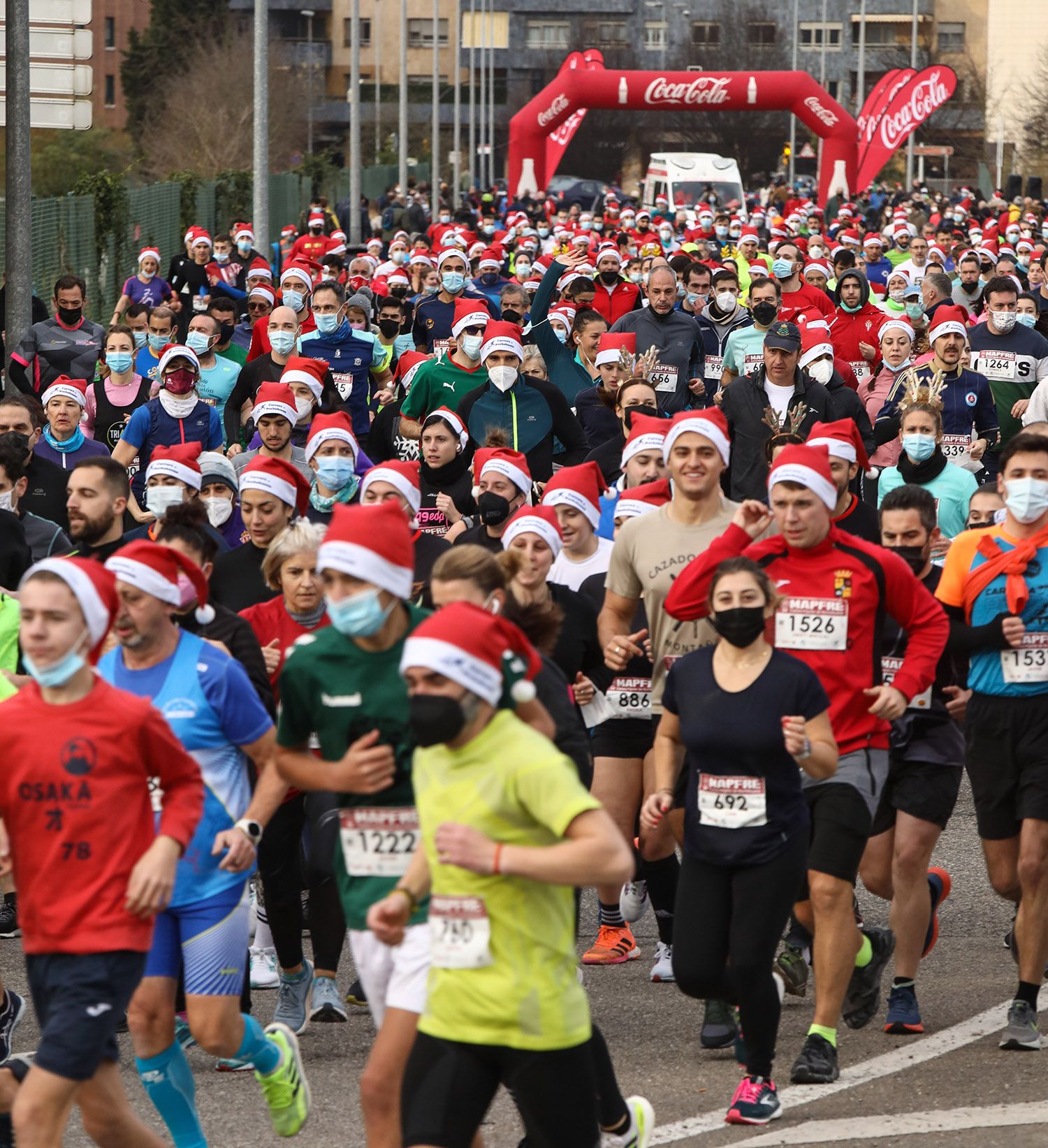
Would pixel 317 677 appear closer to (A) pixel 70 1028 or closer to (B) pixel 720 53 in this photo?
(A) pixel 70 1028

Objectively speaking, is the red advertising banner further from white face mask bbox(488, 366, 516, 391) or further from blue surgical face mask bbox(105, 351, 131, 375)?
white face mask bbox(488, 366, 516, 391)

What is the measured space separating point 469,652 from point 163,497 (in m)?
4.85

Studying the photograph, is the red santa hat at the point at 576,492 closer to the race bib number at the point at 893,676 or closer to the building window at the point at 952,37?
the race bib number at the point at 893,676

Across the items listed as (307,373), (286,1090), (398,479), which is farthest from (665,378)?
(286,1090)

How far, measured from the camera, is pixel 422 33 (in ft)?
400

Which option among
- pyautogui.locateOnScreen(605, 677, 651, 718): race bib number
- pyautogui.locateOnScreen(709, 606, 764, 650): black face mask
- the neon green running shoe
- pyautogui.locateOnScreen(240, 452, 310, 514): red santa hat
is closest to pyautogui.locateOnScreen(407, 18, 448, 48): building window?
pyautogui.locateOnScreen(240, 452, 310, 514): red santa hat

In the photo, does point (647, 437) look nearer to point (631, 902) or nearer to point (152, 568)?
point (631, 902)

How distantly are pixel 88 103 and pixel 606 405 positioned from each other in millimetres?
5458

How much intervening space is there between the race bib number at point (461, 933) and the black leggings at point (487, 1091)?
0.61 feet

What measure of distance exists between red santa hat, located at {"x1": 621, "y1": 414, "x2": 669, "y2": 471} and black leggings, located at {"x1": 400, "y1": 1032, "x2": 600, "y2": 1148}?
4700 millimetres

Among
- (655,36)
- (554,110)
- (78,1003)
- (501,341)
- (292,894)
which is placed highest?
(655,36)

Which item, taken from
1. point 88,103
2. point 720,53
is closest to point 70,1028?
point 88,103

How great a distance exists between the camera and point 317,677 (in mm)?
5504

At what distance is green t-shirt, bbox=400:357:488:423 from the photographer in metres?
12.8
